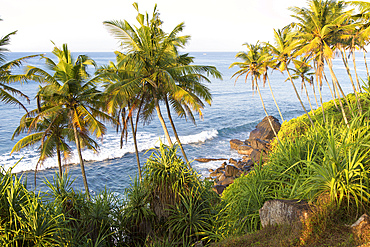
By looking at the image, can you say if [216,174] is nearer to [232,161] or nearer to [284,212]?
[232,161]

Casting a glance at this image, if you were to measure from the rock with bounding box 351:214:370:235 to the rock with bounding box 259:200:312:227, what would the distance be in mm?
733

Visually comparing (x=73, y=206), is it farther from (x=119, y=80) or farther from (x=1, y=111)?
(x=1, y=111)

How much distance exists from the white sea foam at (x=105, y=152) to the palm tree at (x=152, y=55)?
12000 mm

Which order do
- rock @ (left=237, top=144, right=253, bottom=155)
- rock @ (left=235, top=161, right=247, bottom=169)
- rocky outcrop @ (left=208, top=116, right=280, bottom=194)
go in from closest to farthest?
rocky outcrop @ (left=208, top=116, right=280, bottom=194) < rock @ (left=235, top=161, right=247, bottom=169) < rock @ (left=237, top=144, right=253, bottom=155)

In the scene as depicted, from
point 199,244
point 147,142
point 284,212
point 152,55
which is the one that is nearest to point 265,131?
point 147,142

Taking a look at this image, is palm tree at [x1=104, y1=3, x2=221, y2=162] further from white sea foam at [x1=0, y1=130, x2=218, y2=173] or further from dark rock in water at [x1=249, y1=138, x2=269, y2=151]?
dark rock in water at [x1=249, y1=138, x2=269, y2=151]

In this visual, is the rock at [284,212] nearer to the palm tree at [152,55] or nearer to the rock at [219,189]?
the palm tree at [152,55]

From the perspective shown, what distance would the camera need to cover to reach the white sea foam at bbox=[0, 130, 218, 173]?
27938 millimetres

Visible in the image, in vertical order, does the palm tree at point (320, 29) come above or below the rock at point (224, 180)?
above

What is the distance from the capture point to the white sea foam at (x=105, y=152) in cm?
2794

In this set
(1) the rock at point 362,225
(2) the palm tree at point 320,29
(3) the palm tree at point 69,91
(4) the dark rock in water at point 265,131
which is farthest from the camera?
(4) the dark rock in water at point 265,131

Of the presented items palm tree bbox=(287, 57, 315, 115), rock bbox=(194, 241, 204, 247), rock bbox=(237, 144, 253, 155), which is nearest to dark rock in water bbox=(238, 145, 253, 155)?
rock bbox=(237, 144, 253, 155)

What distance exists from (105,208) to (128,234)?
1084mm

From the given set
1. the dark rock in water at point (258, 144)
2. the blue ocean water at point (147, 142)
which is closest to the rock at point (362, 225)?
the blue ocean water at point (147, 142)
